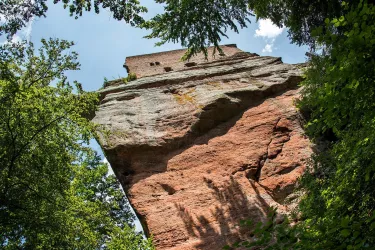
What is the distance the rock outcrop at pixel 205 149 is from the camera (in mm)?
9078

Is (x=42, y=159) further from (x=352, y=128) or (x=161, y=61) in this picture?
(x=161, y=61)

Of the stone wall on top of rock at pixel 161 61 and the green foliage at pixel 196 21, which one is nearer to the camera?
the green foliage at pixel 196 21

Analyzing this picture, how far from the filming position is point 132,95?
564 inches

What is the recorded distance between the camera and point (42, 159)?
28.8ft

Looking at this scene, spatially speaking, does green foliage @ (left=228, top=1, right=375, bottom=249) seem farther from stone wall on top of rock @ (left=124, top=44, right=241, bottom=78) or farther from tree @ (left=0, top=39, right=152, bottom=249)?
stone wall on top of rock @ (left=124, top=44, right=241, bottom=78)

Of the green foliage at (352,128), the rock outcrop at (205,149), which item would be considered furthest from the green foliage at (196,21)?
the green foliage at (352,128)

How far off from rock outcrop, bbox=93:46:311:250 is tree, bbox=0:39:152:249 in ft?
3.67

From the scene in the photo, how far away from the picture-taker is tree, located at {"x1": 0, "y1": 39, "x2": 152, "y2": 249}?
27.3 ft

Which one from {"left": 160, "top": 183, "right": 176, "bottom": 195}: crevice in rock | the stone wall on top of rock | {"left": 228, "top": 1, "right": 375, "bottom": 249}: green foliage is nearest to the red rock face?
{"left": 160, "top": 183, "right": 176, "bottom": 195}: crevice in rock

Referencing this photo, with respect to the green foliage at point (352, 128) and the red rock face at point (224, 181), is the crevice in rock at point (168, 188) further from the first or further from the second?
the green foliage at point (352, 128)

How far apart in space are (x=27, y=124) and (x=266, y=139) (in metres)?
6.25

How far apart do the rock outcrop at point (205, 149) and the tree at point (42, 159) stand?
1.12 metres

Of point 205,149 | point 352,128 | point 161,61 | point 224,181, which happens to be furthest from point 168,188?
point 161,61

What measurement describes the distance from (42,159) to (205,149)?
14.6 feet
